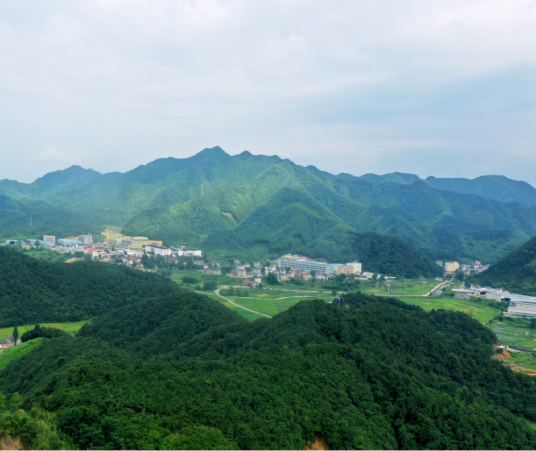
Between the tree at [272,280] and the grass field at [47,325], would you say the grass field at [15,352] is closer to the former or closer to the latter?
the grass field at [47,325]

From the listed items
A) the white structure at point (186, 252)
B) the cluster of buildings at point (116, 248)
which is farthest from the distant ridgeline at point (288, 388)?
the white structure at point (186, 252)

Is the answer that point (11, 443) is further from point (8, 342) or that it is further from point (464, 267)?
point (464, 267)

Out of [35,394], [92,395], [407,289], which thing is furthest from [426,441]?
[407,289]

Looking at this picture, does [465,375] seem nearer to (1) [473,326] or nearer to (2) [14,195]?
(1) [473,326]

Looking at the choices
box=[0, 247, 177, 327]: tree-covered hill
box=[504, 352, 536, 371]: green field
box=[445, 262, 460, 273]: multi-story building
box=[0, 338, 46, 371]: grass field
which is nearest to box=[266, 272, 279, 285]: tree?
box=[0, 247, 177, 327]: tree-covered hill

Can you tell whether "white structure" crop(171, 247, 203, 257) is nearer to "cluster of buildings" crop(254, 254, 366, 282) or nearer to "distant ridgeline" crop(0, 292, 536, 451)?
"cluster of buildings" crop(254, 254, 366, 282)

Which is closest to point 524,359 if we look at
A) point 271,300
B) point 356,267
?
point 271,300
